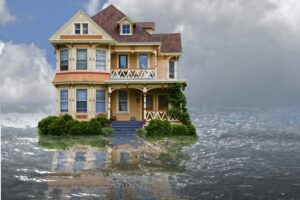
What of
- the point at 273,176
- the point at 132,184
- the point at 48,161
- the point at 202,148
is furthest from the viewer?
the point at 202,148

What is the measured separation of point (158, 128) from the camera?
99.8 feet

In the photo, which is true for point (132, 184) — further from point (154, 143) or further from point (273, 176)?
point (154, 143)

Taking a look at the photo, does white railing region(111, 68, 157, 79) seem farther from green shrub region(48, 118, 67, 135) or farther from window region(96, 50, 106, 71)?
green shrub region(48, 118, 67, 135)

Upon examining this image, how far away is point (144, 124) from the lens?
33312mm

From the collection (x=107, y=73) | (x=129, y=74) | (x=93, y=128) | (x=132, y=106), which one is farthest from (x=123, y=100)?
(x=93, y=128)

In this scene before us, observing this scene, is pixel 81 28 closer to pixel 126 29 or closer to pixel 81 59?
pixel 81 59

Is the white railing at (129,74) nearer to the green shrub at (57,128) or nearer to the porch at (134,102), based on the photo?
the porch at (134,102)

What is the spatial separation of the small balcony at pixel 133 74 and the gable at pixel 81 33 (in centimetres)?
286

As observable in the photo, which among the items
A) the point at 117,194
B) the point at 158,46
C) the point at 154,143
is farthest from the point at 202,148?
the point at 158,46

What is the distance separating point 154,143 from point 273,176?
36.6ft

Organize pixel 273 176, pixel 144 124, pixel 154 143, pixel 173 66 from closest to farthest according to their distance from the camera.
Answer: pixel 273 176 → pixel 154 143 → pixel 144 124 → pixel 173 66

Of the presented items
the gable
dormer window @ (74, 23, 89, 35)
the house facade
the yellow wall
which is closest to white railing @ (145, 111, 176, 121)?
the house facade

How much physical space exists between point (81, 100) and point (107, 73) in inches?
122

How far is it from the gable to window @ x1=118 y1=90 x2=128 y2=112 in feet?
16.0
